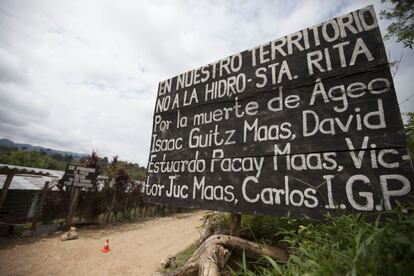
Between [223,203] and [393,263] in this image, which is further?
[223,203]

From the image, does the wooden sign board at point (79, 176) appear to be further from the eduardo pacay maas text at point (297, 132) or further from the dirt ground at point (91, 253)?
the eduardo pacay maas text at point (297, 132)

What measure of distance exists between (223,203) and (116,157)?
10.7 meters

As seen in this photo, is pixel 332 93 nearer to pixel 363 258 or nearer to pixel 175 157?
pixel 363 258

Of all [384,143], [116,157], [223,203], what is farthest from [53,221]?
[384,143]

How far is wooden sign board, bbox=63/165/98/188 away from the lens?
855cm

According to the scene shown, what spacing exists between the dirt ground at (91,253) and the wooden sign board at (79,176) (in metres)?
2.04

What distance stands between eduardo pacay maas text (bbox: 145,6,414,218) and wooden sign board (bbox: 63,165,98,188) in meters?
8.22

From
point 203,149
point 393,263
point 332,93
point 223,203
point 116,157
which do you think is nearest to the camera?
point 393,263

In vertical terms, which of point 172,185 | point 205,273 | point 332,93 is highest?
point 332,93

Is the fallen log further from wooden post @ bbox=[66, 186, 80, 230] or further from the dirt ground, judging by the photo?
wooden post @ bbox=[66, 186, 80, 230]

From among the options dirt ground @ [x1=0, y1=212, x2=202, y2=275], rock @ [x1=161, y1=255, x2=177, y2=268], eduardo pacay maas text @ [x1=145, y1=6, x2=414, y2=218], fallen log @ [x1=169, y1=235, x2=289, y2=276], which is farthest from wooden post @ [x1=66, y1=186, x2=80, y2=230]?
fallen log @ [x1=169, y1=235, x2=289, y2=276]

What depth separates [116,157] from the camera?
1102 centimetres

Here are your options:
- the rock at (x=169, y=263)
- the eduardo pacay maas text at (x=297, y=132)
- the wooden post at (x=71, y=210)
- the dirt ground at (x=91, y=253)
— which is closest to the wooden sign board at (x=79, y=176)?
the wooden post at (x=71, y=210)

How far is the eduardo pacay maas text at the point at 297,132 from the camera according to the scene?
4.10 ft
